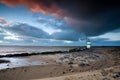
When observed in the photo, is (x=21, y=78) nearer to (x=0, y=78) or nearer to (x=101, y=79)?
(x=0, y=78)

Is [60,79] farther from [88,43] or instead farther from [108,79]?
[88,43]

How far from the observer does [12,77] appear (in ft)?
31.2

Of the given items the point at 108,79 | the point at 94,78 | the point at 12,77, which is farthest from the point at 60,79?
the point at 12,77

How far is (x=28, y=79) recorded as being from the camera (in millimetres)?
8961

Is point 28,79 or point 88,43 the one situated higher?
point 88,43

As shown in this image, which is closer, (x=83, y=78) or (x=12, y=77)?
(x=83, y=78)

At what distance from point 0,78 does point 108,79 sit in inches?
256

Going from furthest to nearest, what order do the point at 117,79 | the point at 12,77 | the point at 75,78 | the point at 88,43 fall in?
the point at 88,43
the point at 12,77
the point at 75,78
the point at 117,79

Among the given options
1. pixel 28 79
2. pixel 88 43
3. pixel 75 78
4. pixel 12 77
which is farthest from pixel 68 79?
pixel 88 43

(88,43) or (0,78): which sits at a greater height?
(88,43)

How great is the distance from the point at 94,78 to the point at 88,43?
58905 millimetres

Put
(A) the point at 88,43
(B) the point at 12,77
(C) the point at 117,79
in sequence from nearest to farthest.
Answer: (C) the point at 117,79 → (B) the point at 12,77 → (A) the point at 88,43

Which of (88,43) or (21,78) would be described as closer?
(21,78)

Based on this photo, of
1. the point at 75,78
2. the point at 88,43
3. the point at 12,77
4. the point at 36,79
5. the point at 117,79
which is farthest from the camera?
the point at 88,43
